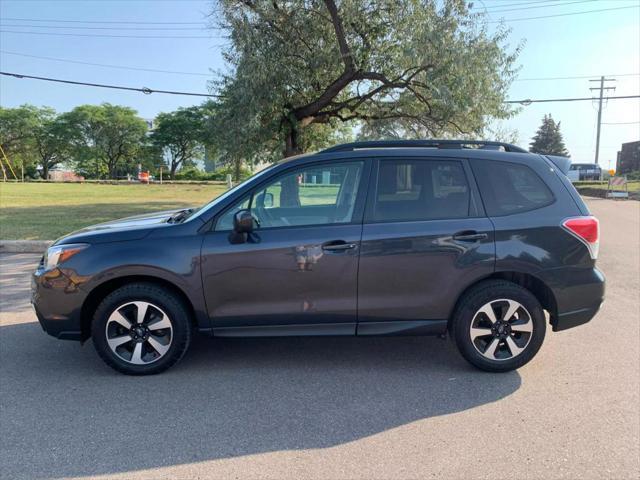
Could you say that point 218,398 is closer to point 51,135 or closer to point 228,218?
point 228,218

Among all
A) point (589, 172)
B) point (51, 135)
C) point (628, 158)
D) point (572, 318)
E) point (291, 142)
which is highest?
point (51, 135)

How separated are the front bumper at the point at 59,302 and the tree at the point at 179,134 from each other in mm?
70315

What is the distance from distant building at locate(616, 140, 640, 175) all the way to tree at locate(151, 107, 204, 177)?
57.9 metres

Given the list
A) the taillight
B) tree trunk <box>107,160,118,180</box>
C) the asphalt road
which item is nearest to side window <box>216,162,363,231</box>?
the asphalt road

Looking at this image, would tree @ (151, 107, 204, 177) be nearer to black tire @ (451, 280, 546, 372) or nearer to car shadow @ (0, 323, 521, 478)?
car shadow @ (0, 323, 521, 478)

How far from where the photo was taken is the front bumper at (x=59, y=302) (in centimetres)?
381

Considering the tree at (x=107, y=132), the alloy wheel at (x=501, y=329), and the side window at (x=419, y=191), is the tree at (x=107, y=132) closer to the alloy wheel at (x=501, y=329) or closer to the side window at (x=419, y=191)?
the side window at (x=419, y=191)

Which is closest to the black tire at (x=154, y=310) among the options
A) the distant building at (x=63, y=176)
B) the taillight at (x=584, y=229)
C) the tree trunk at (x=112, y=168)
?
the taillight at (x=584, y=229)

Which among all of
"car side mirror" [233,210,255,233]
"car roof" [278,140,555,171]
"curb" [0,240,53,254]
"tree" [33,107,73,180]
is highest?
"tree" [33,107,73,180]

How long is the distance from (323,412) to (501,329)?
1.66 metres

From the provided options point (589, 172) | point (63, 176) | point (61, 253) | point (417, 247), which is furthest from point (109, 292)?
point (63, 176)

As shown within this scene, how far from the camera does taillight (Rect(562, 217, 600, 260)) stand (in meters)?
3.89

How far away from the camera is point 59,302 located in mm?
3824

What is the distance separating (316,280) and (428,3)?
1215 centimetres
